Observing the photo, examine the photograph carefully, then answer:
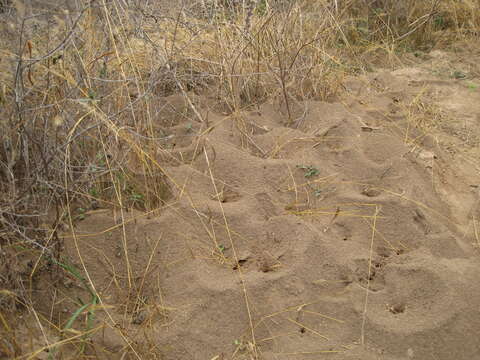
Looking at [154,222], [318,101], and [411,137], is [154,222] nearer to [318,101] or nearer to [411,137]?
[318,101]

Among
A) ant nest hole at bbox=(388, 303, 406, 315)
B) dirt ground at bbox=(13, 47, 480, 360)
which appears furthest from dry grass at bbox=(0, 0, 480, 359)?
ant nest hole at bbox=(388, 303, 406, 315)

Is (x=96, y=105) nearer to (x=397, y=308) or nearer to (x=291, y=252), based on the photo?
(x=291, y=252)

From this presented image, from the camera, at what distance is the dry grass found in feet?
4.97

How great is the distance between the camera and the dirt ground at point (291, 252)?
1.49 metres

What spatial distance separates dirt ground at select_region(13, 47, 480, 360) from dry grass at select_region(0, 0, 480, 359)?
0.06 metres

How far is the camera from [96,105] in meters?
1.53

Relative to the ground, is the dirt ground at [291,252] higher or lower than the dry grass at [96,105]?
lower

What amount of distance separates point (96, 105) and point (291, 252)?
0.83m

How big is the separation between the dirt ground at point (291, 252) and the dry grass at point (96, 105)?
57 mm

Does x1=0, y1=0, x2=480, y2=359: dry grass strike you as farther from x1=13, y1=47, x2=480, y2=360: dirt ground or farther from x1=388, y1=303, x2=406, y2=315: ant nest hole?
x1=388, y1=303, x2=406, y2=315: ant nest hole

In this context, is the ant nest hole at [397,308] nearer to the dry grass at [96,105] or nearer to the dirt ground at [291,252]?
the dirt ground at [291,252]

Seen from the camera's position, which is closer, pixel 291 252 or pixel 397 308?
pixel 397 308

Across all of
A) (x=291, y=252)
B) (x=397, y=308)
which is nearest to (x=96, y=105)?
(x=291, y=252)

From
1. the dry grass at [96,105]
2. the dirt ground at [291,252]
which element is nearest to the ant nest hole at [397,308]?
the dirt ground at [291,252]
